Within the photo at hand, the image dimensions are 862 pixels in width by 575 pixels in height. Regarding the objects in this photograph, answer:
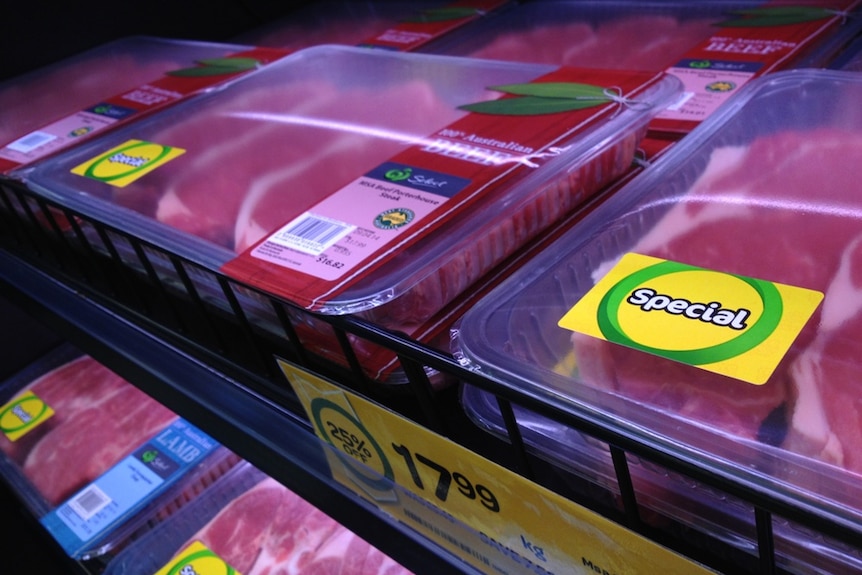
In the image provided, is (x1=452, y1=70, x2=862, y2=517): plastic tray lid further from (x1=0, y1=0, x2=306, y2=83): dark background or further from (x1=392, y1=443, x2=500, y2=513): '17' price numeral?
(x1=0, y1=0, x2=306, y2=83): dark background

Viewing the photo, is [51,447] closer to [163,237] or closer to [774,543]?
[163,237]

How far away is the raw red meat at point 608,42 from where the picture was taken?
1190 millimetres

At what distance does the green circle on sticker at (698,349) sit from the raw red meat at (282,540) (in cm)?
96

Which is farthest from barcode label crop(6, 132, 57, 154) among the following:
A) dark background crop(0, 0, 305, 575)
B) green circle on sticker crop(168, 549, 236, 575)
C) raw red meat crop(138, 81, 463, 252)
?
green circle on sticker crop(168, 549, 236, 575)

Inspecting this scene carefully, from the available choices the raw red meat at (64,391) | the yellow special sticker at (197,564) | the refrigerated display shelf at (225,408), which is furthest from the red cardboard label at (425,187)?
the raw red meat at (64,391)

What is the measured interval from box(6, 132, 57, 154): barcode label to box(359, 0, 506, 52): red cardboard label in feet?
1.95

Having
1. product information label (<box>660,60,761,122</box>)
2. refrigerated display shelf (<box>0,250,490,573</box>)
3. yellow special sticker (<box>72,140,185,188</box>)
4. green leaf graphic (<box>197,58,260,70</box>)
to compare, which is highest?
green leaf graphic (<box>197,58,260,70</box>)

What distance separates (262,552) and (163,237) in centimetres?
84

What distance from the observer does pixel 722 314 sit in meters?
0.52

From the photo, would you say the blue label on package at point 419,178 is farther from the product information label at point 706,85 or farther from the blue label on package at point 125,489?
the blue label on package at point 125,489

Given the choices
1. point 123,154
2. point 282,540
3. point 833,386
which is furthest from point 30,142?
point 833,386

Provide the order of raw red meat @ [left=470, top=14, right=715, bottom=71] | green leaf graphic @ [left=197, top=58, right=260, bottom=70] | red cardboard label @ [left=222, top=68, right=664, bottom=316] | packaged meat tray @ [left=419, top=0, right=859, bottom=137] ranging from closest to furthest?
red cardboard label @ [left=222, top=68, right=664, bottom=316] < packaged meat tray @ [left=419, top=0, right=859, bottom=137] < raw red meat @ [left=470, top=14, right=715, bottom=71] < green leaf graphic @ [left=197, top=58, right=260, bottom=70]

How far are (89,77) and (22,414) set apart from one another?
3.32 ft

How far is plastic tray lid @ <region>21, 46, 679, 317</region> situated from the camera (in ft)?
2.46
